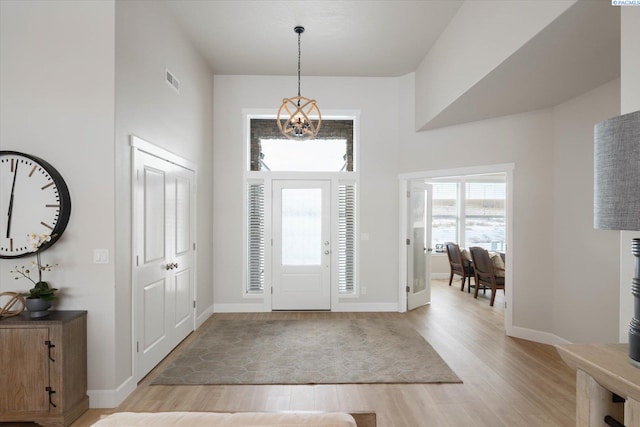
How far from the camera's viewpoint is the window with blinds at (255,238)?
203 inches

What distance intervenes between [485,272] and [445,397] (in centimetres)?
354

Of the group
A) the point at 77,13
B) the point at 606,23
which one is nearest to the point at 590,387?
the point at 606,23

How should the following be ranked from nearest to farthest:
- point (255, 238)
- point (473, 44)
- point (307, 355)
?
point (473, 44) < point (307, 355) < point (255, 238)

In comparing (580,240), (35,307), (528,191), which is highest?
(528,191)

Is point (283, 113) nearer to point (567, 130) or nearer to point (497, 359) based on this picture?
point (567, 130)

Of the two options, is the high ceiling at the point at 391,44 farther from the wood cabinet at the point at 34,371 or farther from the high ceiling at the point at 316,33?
the wood cabinet at the point at 34,371

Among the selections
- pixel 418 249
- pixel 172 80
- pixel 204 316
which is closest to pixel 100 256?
pixel 172 80

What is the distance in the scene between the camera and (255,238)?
5195 mm

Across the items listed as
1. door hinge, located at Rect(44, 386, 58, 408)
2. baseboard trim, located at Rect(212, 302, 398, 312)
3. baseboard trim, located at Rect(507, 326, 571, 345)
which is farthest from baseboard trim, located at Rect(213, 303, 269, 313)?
baseboard trim, located at Rect(507, 326, 571, 345)

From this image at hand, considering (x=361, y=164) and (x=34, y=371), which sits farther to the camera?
(x=361, y=164)

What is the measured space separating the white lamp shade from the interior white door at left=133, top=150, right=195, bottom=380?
3.09 m

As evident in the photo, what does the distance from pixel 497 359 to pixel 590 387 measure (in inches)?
98.1

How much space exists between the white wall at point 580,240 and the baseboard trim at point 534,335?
0.29ft

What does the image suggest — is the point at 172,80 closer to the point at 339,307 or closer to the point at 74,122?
the point at 74,122
